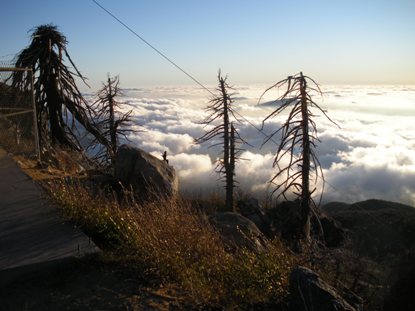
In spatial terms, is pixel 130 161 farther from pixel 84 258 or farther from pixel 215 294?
pixel 215 294

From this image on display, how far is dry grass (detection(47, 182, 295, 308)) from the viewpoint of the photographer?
4.52 meters

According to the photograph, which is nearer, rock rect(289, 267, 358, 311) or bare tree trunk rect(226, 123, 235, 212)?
rock rect(289, 267, 358, 311)

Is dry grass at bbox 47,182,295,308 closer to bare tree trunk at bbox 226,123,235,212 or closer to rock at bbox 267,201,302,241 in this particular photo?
rock at bbox 267,201,302,241

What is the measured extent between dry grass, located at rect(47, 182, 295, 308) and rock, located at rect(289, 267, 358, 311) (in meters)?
0.47

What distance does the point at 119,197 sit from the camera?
10.5m

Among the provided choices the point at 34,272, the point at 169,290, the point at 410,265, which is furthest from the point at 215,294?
the point at 410,265

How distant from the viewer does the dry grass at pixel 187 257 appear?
14.8 feet

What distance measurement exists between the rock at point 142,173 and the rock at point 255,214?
10.0 metres

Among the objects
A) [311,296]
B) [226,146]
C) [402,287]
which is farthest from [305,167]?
[226,146]

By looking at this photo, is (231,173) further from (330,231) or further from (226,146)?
(330,231)

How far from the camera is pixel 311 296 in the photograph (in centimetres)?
388

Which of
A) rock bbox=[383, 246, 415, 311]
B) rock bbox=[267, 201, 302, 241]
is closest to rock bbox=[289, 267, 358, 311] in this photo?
rock bbox=[383, 246, 415, 311]

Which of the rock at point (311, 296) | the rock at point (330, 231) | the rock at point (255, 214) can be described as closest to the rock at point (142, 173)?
the rock at point (311, 296)

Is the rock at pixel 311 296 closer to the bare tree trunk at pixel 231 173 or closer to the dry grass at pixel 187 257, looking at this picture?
the dry grass at pixel 187 257
